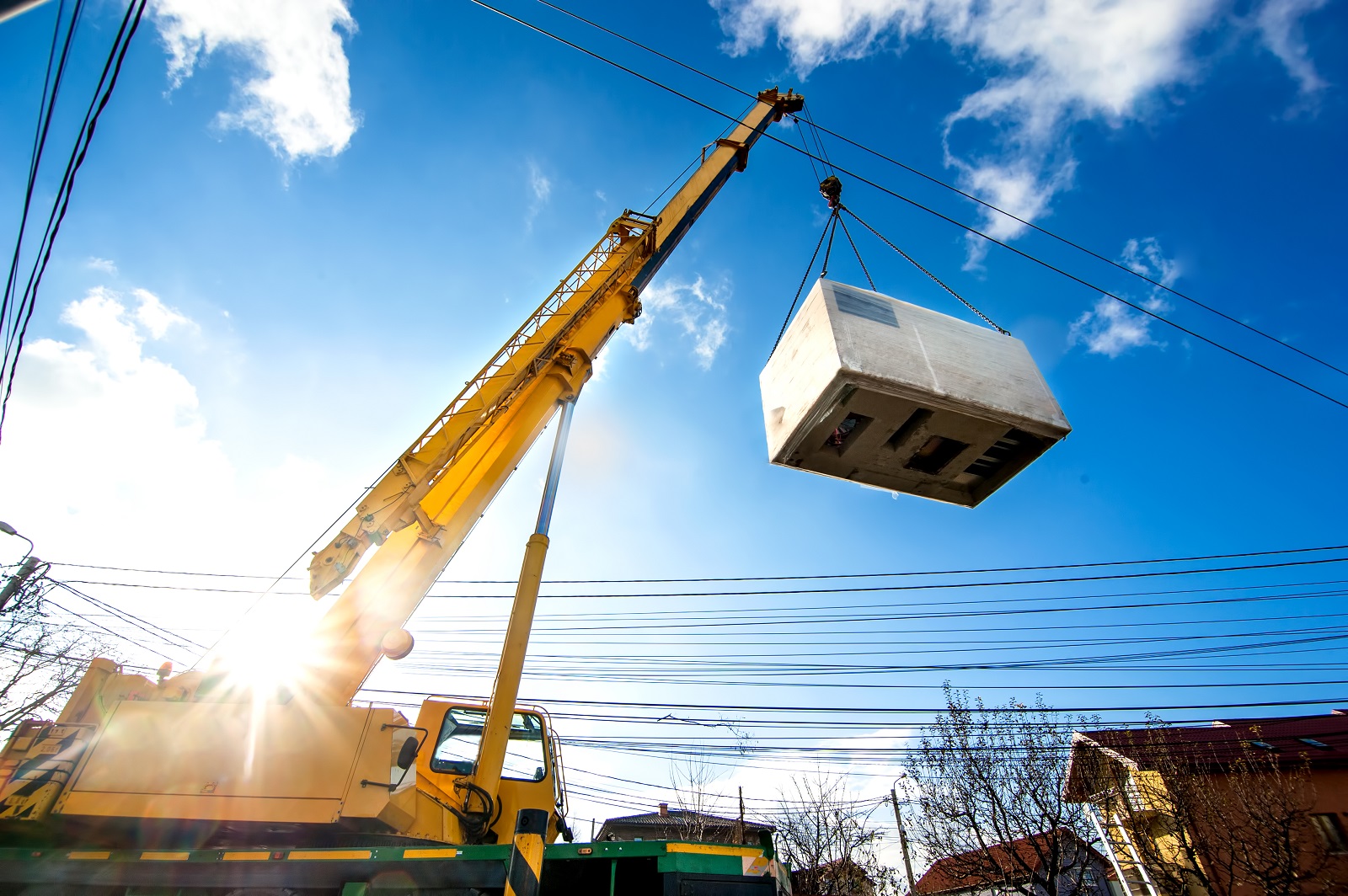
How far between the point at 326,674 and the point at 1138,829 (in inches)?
686

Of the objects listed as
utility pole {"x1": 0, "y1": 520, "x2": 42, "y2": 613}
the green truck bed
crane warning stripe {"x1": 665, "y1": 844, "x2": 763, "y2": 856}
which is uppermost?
utility pole {"x1": 0, "y1": 520, "x2": 42, "y2": 613}

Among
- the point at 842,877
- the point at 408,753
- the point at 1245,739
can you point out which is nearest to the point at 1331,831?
the point at 1245,739

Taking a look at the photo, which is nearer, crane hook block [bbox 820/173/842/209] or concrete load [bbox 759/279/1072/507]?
A: concrete load [bbox 759/279/1072/507]

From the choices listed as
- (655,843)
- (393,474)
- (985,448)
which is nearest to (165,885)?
(655,843)

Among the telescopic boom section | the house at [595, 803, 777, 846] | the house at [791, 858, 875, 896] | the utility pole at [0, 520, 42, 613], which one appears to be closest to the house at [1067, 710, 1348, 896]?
the house at [791, 858, 875, 896]

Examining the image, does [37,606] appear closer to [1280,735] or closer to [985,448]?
[985,448]

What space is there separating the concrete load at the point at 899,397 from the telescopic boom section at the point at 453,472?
4169 mm

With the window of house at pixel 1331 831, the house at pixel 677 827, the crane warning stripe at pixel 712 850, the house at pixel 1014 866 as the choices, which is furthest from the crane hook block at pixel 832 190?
the house at pixel 677 827

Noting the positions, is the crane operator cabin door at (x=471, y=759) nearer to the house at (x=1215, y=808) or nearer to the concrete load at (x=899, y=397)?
the concrete load at (x=899, y=397)

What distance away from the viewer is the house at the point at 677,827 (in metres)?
25.3

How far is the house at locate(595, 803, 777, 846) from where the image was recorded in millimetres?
25297

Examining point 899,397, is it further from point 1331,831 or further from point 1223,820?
point 1331,831

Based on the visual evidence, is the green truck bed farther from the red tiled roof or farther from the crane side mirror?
the red tiled roof

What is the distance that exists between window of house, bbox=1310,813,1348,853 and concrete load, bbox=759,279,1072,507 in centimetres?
1913
